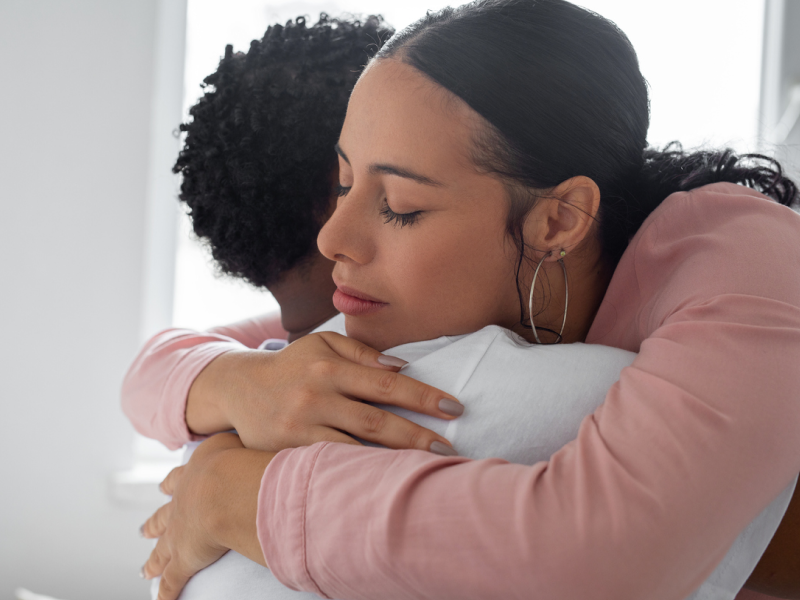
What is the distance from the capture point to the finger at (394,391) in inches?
25.4

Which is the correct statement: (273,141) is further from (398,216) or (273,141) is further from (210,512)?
(210,512)

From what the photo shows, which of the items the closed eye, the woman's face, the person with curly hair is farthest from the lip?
the person with curly hair

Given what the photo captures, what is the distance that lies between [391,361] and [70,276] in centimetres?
178

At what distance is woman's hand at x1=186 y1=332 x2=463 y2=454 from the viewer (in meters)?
0.66

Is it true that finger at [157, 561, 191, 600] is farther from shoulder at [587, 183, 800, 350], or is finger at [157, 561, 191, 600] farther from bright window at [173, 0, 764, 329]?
bright window at [173, 0, 764, 329]

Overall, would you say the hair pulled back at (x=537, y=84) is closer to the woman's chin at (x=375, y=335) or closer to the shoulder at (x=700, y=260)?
the shoulder at (x=700, y=260)

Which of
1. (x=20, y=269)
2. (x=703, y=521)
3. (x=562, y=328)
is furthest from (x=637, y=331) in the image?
(x=20, y=269)

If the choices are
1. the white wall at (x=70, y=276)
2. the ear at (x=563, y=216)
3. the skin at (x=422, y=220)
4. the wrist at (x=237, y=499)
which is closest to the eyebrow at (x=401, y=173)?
the skin at (x=422, y=220)

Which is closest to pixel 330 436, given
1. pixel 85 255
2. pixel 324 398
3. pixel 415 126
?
pixel 324 398

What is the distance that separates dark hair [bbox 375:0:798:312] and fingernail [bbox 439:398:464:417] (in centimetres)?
28

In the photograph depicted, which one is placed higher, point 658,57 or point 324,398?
point 658,57

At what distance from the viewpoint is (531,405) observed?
63cm

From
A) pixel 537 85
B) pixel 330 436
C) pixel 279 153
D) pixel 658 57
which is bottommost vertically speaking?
pixel 330 436

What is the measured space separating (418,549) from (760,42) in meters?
2.81
